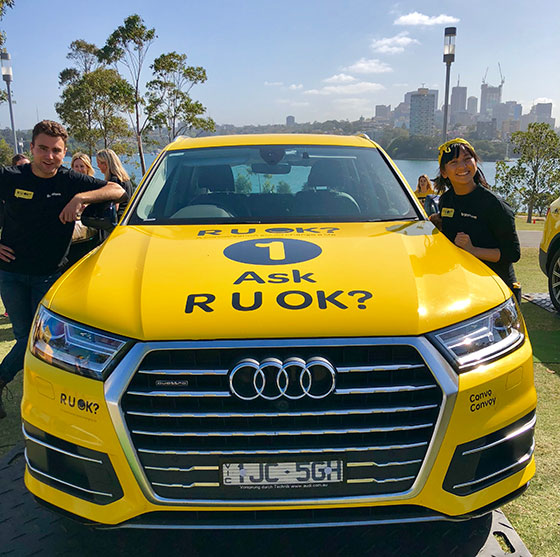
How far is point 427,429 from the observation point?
1.94 metres

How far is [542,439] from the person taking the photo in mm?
3342

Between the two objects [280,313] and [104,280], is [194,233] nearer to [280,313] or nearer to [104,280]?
[104,280]

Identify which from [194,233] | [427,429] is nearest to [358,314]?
[427,429]

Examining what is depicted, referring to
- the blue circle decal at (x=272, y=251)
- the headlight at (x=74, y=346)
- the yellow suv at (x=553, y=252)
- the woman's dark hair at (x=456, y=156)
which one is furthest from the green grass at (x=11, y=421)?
the yellow suv at (x=553, y=252)

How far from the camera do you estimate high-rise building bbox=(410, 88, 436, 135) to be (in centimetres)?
8634

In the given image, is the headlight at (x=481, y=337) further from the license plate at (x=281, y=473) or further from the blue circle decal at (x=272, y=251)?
the blue circle decal at (x=272, y=251)

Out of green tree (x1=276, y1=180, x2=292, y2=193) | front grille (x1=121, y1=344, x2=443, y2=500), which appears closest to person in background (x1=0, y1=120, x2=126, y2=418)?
green tree (x1=276, y1=180, x2=292, y2=193)

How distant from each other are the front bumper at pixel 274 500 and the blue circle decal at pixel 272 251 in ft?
2.43

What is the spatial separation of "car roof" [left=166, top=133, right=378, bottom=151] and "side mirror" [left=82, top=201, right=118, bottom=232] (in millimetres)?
637

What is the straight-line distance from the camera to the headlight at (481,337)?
1.99m

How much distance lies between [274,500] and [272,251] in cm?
110

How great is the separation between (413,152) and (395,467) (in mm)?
49554

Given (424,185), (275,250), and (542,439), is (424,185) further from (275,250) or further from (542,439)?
(275,250)

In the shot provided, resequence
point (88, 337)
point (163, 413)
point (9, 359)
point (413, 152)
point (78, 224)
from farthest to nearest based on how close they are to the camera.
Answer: point (413, 152)
point (78, 224)
point (9, 359)
point (88, 337)
point (163, 413)
